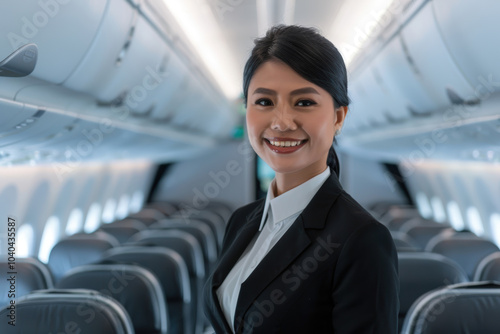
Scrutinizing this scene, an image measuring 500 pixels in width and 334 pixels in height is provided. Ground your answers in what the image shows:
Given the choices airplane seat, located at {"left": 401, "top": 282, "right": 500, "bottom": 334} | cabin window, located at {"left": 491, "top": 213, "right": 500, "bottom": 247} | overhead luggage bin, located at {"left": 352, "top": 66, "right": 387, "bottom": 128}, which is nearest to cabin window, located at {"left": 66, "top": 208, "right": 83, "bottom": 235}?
overhead luggage bin, located at {"left": 352, "top": 66, "right": 387, "bottom": 128}

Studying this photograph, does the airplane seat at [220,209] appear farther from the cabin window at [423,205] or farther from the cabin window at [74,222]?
the cabin window at [423,205]

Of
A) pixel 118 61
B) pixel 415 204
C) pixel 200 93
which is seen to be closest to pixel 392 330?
pixel 118 61

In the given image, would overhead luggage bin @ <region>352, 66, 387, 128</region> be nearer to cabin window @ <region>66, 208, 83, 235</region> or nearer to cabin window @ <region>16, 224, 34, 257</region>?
cabin window @ <region>16, 224, 34, 257</region>

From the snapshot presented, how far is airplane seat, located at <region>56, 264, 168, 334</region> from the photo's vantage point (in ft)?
12.9

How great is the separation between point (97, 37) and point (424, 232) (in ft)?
17.0

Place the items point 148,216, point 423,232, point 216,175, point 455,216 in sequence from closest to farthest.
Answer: point 423,232 < point 455,216 < point 148,216 < point 216,175

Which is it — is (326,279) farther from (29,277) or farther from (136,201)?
(136,201)

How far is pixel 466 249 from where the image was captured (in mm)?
5297

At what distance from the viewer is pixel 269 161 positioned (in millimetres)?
1764

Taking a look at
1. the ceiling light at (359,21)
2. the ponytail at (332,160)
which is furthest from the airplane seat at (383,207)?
the ponytail at (332,160)

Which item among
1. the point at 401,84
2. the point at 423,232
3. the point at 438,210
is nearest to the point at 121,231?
the point at 423,232

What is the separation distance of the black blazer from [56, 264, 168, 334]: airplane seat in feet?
7.18

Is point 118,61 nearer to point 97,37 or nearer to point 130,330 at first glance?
point 97,37

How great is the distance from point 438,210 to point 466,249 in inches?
286
